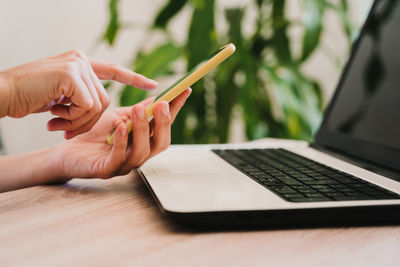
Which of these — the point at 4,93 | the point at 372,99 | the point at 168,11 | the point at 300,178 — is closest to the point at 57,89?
Result: the point at 4,93

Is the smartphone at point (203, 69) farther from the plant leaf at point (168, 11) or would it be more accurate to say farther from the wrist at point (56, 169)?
the plant leaf at point (168, 11)

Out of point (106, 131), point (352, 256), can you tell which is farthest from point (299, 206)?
point (106, 131)

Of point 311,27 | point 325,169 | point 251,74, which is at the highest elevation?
point 311,27

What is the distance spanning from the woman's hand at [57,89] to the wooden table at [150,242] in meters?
0.11

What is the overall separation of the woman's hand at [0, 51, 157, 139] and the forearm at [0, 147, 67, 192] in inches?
2.9

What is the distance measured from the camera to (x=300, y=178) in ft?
1.51

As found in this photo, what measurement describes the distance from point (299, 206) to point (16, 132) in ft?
4.96

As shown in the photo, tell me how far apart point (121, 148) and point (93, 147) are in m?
0.09

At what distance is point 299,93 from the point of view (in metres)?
1.25

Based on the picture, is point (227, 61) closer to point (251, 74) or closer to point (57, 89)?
point (251, 74)

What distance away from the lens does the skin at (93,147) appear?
18.7 inches

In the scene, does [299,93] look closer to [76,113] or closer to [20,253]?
[76,113]

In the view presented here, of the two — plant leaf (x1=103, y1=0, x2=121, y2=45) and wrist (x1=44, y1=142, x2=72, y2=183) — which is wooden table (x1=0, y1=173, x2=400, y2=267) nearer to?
wrist (x1=44, y1=142, x2=72, y2=183)

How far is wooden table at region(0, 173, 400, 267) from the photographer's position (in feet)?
0.92
